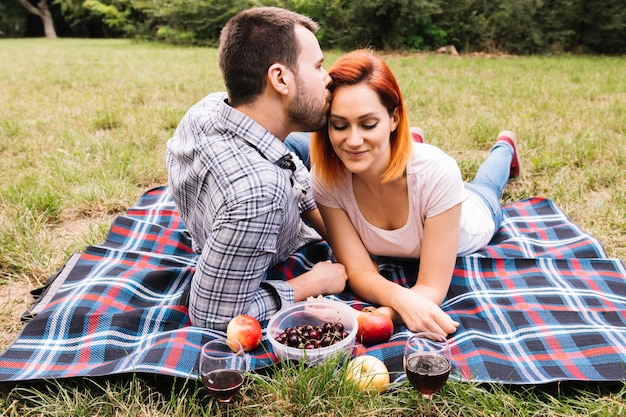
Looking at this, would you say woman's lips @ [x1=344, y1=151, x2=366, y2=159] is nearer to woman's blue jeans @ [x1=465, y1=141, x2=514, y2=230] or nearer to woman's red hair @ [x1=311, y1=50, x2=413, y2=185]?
woman's red hair @ [x1=311, y1=50, x2=413, y2=185]

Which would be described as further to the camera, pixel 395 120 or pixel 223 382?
pixel 395 120

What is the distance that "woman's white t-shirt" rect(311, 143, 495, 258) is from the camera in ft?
8.98

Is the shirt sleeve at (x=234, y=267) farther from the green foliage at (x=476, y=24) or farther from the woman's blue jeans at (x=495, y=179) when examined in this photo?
the green foliage at (x=476, y=24)

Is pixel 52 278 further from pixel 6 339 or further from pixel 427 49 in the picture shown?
pixel 427 49

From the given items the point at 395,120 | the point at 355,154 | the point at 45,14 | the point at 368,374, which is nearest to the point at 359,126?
the point at 355,154

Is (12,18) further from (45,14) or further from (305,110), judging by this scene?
(305,110)


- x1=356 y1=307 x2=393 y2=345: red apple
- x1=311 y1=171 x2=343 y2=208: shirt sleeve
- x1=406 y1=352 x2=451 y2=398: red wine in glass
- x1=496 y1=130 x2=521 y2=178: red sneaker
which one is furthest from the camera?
→ x1=496 y1=130 x2=521 y2=178: red sneaker

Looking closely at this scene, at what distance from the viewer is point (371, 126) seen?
2.65 metres

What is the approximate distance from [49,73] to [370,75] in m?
10.1

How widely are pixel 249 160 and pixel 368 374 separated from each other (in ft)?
3.49

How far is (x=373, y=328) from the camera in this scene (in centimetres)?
252

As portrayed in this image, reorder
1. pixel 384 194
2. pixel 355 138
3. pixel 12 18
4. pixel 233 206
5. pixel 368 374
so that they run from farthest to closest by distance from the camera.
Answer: pixel 12 18
pixel 384 194
pixel 355 138
pixel 233 206
pixel 368 374

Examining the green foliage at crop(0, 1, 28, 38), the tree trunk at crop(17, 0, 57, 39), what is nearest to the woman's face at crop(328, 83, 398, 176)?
the tree trunk at crop(17, 0, 57, 39)

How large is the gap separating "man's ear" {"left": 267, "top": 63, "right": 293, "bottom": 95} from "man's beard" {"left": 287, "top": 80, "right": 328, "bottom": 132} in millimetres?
51
